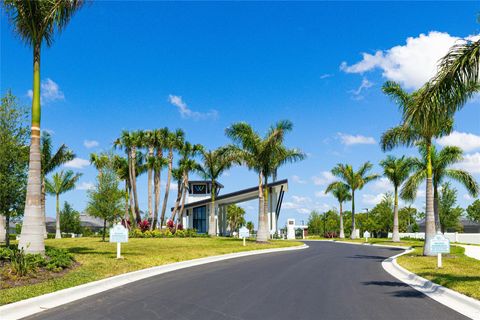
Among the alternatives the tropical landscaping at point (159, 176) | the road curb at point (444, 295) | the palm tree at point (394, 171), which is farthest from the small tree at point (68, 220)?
the road curb at point (444, 295)

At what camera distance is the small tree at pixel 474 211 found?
2811 inches

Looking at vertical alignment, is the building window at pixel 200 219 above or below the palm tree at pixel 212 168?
below

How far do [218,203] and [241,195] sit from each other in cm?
347

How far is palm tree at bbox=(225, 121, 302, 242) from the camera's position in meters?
34.5

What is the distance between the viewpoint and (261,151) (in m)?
34.9

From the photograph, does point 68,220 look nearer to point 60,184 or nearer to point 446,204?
point 60,184

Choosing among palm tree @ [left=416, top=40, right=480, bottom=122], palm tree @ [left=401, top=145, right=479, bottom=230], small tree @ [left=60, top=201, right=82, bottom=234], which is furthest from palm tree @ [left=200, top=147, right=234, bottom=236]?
palm tree @ [left=416, top=40, right=480, bottom=122]

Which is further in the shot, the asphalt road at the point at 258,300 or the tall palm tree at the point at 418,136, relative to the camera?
the tall palm tree at the point at 418,136

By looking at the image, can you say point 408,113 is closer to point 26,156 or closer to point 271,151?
point 26,156

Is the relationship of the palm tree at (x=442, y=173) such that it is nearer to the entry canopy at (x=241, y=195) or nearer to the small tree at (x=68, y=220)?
the entry canopy at (x=241, y=195)

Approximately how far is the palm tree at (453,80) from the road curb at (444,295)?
4.44 metres

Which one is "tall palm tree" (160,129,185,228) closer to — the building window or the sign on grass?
the building window

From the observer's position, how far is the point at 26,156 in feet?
60.0

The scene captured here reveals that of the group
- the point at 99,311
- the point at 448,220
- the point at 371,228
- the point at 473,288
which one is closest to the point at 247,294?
the point at 99,311
